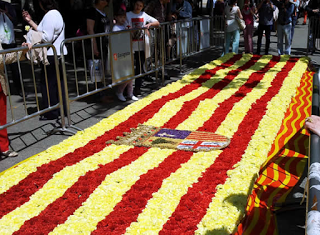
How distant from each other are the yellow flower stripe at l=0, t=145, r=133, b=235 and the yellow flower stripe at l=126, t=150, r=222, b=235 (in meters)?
1.01

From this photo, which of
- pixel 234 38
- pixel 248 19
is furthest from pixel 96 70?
pixel 248 19

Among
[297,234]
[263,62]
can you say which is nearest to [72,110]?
[297,234]

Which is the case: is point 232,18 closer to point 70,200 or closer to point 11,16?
point 11,16

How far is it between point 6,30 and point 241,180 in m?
6.14

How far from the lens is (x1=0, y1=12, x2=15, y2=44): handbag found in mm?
8086

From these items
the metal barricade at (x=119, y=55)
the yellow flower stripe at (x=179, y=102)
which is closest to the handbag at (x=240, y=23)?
the yellow flower stripe at (x=179, y=102)

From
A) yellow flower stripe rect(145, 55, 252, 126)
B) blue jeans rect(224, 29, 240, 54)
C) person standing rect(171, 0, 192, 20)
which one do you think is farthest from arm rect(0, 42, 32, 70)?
blue jeans rect(224, 29, 240, 54)

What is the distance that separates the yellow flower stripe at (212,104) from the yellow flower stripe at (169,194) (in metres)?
1.15

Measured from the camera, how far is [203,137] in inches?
230

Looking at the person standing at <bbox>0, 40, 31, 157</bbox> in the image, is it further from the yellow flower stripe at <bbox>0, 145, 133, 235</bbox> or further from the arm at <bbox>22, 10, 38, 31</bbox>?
the arm at <bbox>22, 10, 38, 31</bbox>

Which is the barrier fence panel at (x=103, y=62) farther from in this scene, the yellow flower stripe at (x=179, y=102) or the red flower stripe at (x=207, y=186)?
the red flower stripe at (x=207, y=186)

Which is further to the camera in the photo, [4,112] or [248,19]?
[248,19]

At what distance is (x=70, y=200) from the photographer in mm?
4152

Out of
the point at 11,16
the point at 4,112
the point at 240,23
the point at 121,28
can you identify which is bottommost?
the point at 4,112
